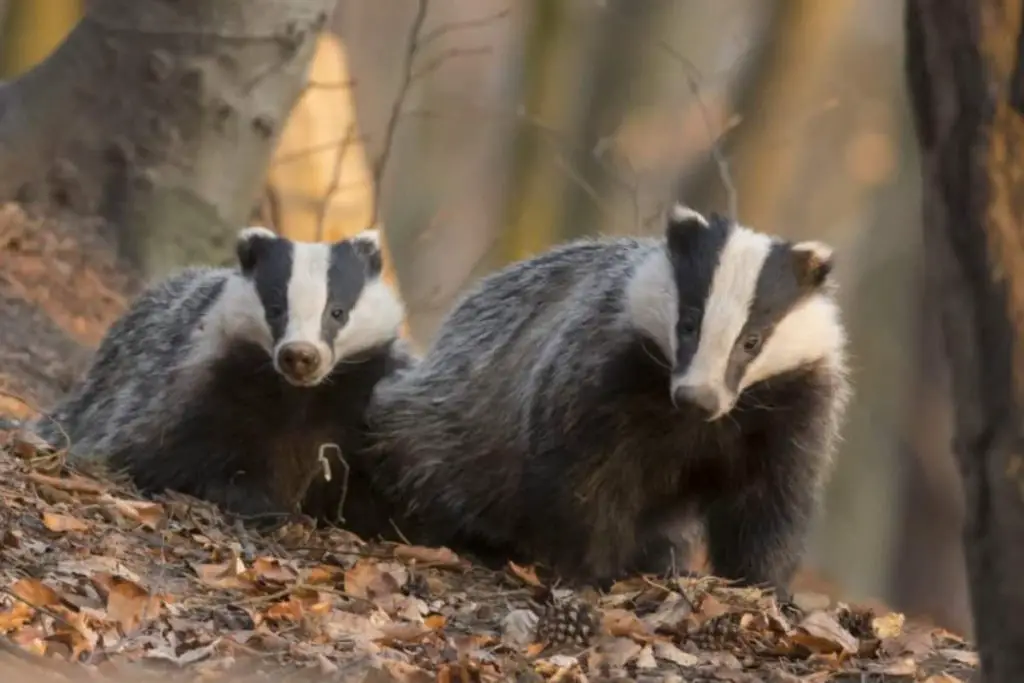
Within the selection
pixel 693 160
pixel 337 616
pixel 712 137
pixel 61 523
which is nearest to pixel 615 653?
pixel 337 616

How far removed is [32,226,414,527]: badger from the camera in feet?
15.0

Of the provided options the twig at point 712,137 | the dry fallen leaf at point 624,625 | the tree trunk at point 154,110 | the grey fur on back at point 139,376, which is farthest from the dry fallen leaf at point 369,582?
the twig at point 712,137

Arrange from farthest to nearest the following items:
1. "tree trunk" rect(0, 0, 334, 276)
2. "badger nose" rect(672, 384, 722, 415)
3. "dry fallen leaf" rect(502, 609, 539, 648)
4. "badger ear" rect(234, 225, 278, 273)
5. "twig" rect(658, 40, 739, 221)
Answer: "twig" rect(658, 40, 739, 221), "tree trunk" rect(0, 0, 334, 276), "badger ear" rect(234, 225, 278, 273), "badger nose" rect(672, 384, 722, 415), "dry fallen leaf" rect(502, 609, 539, 648)

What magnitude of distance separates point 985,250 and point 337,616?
67.3 inches

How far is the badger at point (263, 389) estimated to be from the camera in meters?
4.59

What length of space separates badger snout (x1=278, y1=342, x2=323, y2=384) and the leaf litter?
0.42m

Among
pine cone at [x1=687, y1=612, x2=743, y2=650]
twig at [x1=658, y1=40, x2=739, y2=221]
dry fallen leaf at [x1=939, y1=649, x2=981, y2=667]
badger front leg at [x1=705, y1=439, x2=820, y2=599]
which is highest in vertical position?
twig at [x1=658, y1=40, x2=739, y2=221]

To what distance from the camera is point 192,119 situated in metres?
6.29

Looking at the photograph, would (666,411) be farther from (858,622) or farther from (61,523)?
(61,523)

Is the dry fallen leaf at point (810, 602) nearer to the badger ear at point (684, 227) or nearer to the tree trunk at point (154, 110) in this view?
the badger ear at point (684, 227)

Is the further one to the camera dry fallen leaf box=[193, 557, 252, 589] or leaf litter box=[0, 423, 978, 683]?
dry fallen leaf box=[193, 557, 252, 589]

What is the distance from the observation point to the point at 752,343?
391cm

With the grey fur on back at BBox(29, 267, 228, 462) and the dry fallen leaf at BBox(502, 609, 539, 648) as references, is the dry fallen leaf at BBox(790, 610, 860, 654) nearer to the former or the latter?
the dry fallen leaf at BBox(502, 609, 539, 648)

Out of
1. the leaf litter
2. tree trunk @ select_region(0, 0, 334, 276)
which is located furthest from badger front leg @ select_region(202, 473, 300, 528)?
tree trunk @ select_region(0, 0, 334, 276)
